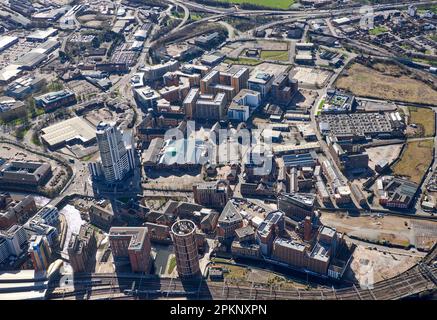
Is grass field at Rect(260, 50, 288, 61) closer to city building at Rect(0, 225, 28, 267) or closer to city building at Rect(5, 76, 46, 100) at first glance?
city building at Rect(5, 76, 46, 100)

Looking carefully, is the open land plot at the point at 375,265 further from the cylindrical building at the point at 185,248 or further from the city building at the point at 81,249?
the city building at the point at 81,249

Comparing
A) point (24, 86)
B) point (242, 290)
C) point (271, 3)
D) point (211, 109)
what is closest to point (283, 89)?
point (211, 109)

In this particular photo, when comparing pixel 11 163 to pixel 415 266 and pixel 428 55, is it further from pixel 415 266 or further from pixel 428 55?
pixel 428 55

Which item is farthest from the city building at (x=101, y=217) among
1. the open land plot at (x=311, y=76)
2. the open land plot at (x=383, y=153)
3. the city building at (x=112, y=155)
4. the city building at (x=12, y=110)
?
the open land plot at (x=311, y=76)

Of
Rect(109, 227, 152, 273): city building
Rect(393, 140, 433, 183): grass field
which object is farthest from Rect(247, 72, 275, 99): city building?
Rect(109, 227, 152, 273): city building

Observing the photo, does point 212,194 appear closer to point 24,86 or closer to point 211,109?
point 211,109

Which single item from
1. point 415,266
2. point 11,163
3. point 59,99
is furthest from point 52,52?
point 415,266
